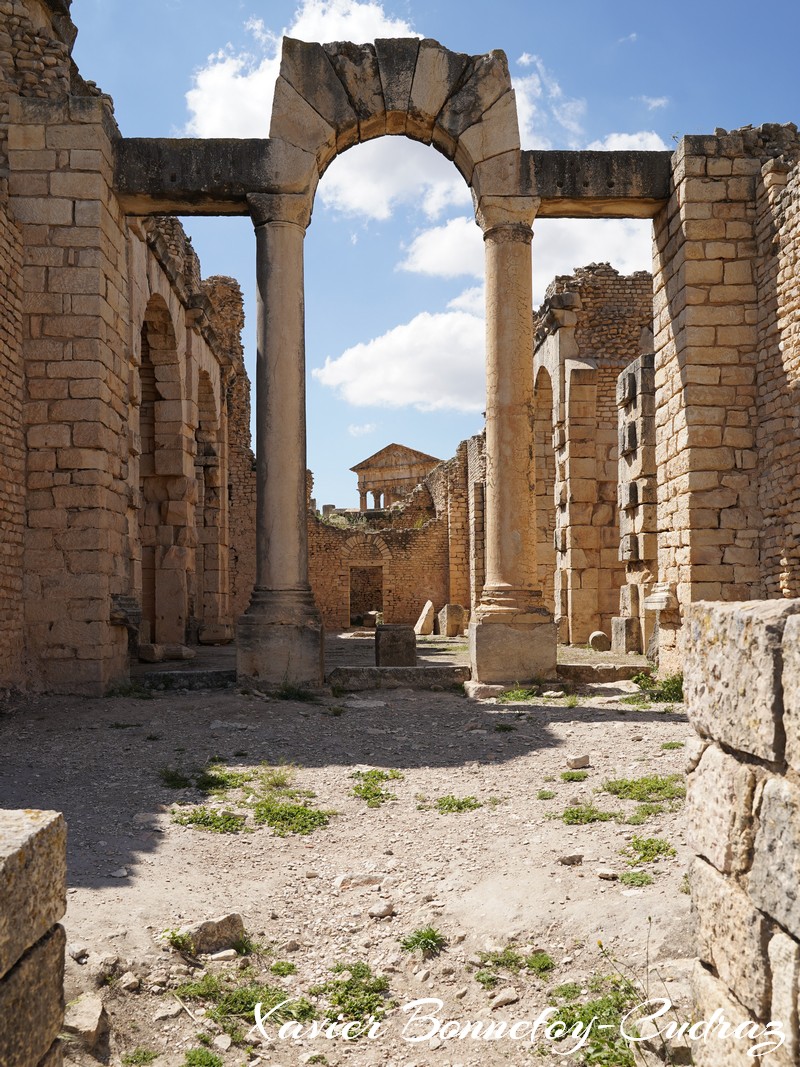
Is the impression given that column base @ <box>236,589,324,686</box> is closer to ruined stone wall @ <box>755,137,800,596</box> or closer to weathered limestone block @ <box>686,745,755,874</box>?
ruined stone wall @ <box>755,137,800,596</box>

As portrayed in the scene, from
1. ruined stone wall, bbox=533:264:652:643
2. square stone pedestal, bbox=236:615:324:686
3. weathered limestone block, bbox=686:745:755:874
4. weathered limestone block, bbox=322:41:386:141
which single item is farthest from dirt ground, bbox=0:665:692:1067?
ruined stone wall, bbox=533:264:652:643

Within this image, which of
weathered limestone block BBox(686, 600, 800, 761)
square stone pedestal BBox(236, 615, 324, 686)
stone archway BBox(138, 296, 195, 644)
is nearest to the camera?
weathered limestone block BBox(686, 600, 800, 761)

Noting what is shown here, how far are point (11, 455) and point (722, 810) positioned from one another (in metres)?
7.77

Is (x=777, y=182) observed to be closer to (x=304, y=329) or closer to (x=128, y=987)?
(x=304, y=329)

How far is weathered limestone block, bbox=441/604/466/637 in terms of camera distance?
2088 cm

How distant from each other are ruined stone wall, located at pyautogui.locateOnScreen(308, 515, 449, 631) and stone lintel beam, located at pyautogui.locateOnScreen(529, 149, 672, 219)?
1644 cm

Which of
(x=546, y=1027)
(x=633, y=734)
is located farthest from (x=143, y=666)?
(x=546, y=1027)

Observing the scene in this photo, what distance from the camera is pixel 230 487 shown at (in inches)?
840

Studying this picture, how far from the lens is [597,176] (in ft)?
32.6

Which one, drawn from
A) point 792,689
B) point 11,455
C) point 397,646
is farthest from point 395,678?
point 792,689

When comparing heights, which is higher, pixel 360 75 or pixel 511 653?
pixel 360 75

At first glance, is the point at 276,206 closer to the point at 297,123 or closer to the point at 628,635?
the point at 297,123

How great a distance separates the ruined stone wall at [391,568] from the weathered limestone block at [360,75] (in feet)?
55.4

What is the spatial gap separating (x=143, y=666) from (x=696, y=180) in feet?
29.6
